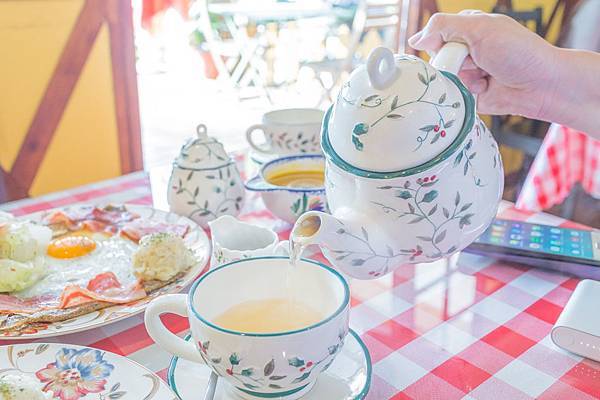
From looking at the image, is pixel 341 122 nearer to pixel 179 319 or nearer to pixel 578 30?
pixel 179 319

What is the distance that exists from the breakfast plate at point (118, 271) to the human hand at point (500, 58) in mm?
381

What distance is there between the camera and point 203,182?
88 cm

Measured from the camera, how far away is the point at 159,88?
14.5 ft

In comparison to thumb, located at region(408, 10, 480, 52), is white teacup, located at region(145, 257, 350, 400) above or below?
below

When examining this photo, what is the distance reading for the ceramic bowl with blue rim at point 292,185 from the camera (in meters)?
0.85

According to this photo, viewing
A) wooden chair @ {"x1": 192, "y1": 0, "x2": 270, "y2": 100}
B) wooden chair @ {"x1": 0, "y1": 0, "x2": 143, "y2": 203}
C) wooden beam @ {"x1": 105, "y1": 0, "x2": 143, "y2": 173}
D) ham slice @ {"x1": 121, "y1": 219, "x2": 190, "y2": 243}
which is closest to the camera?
ham slice @ {"x1": 121, "y1": 219, "x2": 190, "y2": 243}

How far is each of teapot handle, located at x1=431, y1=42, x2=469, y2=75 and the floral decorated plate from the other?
0.39 m

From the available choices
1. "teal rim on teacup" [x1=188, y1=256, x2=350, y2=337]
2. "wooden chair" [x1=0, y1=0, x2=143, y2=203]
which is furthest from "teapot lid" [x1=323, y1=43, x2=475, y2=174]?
"wooden chair" [x1=0, y1=0, x2=143, y2=203]

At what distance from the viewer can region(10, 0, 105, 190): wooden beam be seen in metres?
2.18

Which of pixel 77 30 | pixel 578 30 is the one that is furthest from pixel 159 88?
pixel 578 30

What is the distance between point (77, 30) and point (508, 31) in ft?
6.16

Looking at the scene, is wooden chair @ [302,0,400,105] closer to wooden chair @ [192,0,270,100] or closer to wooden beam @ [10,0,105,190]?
wooden chair @ [192,0,270,100]

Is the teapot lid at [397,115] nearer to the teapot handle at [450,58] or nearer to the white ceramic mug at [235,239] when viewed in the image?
the teapot handle at [450,58]

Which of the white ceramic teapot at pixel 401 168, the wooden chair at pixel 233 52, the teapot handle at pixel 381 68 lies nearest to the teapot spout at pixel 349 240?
the white ceramic teapot at pixel 401 168
